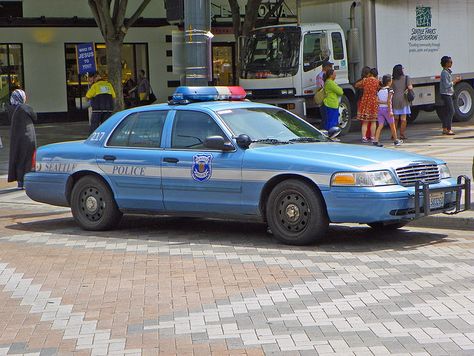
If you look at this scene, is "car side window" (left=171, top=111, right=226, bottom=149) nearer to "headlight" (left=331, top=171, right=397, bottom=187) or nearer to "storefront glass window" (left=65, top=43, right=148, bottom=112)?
"headlight" (left=331, top=171, right=397, bottom=187)

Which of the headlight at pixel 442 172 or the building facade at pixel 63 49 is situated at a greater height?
the building facade at pixel 63 49

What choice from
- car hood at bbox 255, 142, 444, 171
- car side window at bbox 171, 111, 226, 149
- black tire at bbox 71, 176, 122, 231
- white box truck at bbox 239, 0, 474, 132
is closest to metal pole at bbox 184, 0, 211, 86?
car side window at bbox 171, 111, 226, 149

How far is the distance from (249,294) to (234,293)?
0.14 meters

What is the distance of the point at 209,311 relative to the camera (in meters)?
7.14

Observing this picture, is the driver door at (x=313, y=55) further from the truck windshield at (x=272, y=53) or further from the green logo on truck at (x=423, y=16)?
the green logo on truck at (x=423, y=16)

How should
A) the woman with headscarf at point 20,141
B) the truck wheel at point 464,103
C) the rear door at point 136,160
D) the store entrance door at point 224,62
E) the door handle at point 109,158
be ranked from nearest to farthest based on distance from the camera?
the rear door at point 136,160, the door handle at point 109,158, the woman with headscarf at point 20,141, the truck wheel at point 464,103, the store entrance door at point 224,62

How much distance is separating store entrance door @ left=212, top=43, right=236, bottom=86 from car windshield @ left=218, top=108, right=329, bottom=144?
26061mm

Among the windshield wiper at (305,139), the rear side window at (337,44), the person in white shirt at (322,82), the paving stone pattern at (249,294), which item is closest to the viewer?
the paving stone pattern at (249,294)

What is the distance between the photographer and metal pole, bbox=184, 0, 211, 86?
12.9m

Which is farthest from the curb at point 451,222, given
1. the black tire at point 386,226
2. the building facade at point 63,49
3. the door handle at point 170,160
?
the building facade at point 63,49

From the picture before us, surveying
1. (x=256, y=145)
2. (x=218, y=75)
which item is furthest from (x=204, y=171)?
(x=218, y=75)

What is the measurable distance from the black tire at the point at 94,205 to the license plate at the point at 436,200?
3731 mm

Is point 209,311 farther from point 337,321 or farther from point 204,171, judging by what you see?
point 204,171

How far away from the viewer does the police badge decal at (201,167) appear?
10234 millimetres
